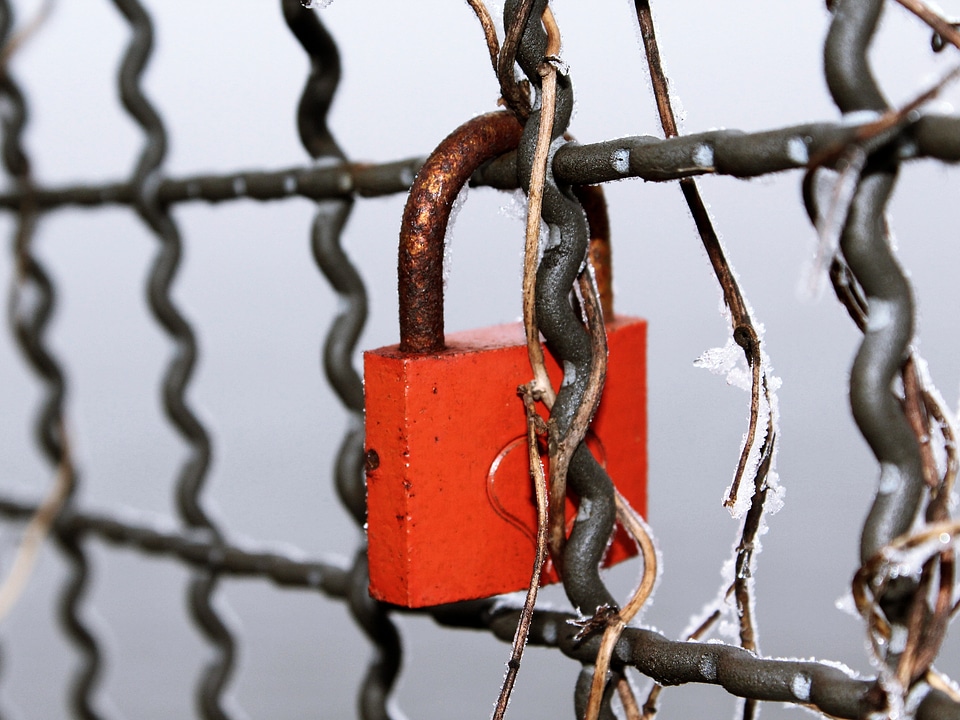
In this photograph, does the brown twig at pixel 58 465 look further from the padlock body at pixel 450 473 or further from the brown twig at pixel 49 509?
the padlock body at pixel 450 473

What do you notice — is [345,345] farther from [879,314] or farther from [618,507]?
[879,314]

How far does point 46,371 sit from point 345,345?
0.52m

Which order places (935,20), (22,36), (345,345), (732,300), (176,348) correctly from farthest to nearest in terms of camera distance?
(22,36) < (176,348) < (345,345) < (732,300) < (935,20)

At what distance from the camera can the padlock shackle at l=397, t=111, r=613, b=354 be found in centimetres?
51

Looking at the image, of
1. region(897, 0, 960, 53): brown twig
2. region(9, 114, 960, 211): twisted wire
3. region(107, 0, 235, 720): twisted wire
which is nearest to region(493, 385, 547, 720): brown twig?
A: region(9, 114, 960, 211): twisted wire

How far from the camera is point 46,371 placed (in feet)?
3.66

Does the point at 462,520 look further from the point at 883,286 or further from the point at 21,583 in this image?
the point at 21,583

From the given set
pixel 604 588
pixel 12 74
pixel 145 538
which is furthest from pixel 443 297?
pixel 12 74

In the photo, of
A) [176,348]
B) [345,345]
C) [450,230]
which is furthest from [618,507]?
[176,348]

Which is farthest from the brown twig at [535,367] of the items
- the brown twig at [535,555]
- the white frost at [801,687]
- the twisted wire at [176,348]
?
the twisted wire at [176,348]

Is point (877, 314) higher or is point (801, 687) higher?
point (877, 314)

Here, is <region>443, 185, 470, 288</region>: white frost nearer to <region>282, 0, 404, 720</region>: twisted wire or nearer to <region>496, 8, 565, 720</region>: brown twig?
<region>496, 8, 565, 720</region>: brown twig

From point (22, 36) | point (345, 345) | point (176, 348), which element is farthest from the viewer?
point (22, 36)

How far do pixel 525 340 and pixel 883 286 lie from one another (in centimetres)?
18
